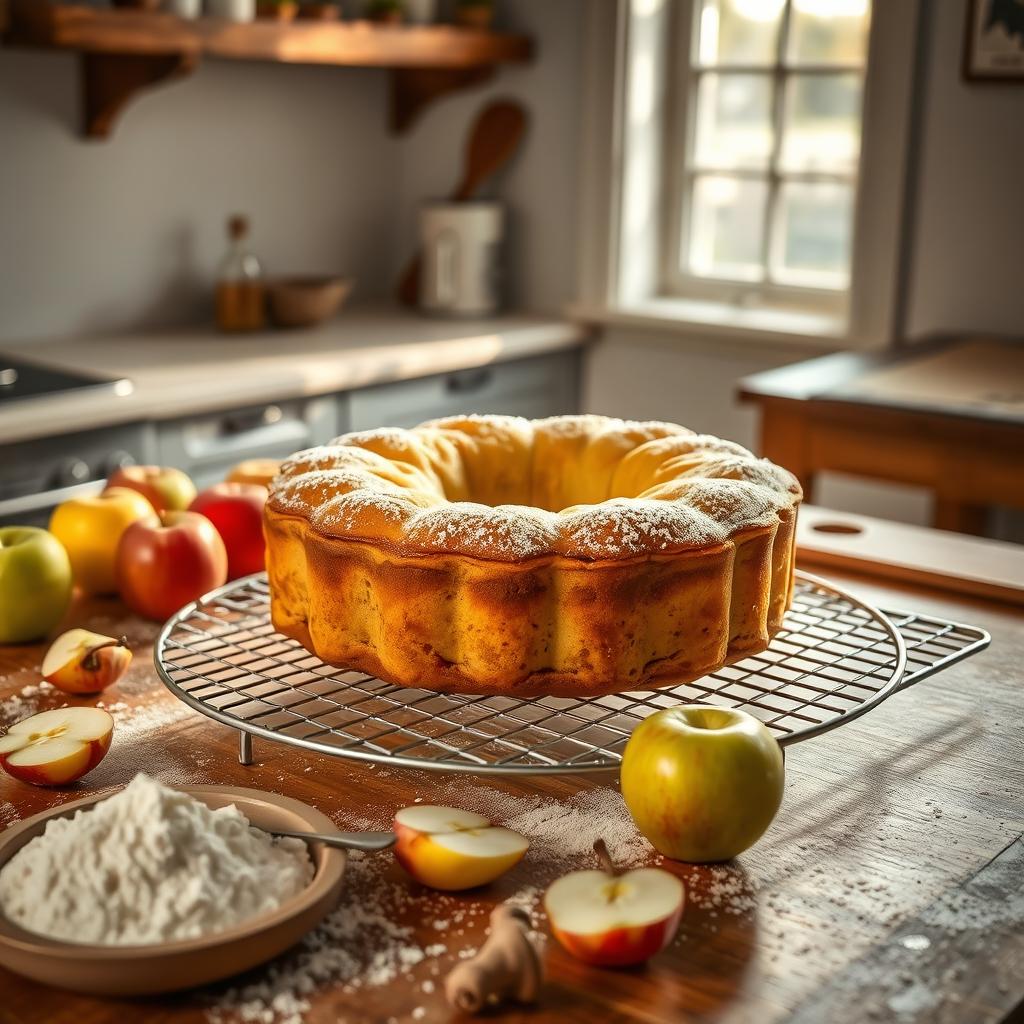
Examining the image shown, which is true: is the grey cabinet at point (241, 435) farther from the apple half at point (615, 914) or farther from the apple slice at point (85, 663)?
the apple half at point (615, 914)

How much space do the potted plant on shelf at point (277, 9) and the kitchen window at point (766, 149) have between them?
985mm

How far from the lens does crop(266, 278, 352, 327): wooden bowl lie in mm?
3158

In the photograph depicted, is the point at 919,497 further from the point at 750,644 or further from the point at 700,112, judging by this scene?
the point at 750,644

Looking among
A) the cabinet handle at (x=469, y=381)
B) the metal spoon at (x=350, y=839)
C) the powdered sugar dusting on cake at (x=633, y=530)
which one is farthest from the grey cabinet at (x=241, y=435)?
the metal spoon at (x=350, y=839)

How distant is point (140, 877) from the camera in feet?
2.47

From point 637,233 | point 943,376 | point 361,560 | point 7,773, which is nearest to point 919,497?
point 943,376

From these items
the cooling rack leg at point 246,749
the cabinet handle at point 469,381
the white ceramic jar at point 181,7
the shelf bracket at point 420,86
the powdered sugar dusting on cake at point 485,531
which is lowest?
the cabinet handle at point 469,381

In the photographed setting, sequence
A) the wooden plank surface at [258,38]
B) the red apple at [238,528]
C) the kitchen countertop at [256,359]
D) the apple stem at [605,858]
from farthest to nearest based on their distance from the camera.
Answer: the wooden plank surface at [258,38]
the kitchen countertop at [256,359]
the red apple at [238,528]
the apple stem at [605,858]

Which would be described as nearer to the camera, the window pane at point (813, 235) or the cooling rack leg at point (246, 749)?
the cooling rack leg at point (246, 749)

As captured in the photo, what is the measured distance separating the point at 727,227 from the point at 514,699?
8.10ft

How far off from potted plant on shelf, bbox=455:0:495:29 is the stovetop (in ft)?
4.74

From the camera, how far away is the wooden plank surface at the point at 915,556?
1444mm

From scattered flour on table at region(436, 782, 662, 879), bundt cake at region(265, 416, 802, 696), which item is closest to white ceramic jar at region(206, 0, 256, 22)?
bundt cake at region(265, 416, 802, 696)

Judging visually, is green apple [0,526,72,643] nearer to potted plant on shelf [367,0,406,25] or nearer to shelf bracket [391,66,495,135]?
potted plant on shelf [367,0,406,25]
